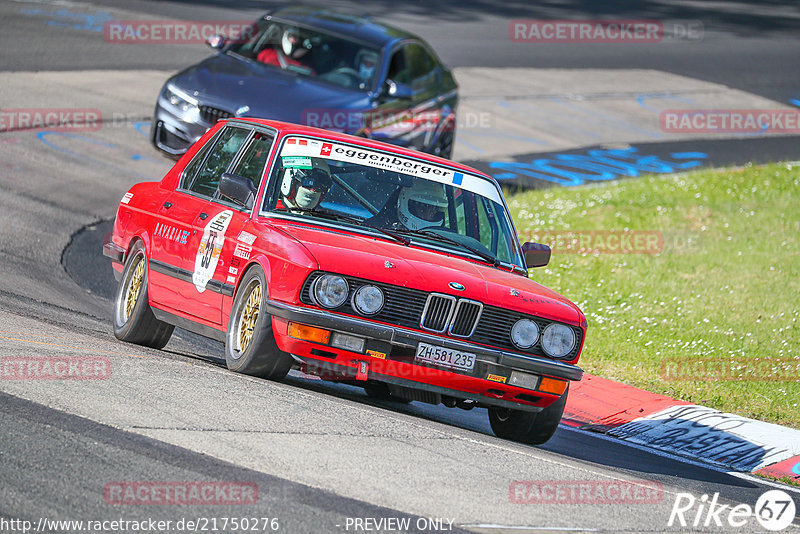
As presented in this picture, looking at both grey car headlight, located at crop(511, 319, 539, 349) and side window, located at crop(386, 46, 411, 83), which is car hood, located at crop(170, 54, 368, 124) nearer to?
side window, located at crop(386, 46, 411, 83)

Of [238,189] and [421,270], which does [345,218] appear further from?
[421,270]

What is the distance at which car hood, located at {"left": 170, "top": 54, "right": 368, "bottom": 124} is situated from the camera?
43.9 ft

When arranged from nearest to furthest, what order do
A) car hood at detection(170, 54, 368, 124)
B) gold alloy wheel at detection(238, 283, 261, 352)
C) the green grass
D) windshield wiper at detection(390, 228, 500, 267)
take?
gold alloy wheel at detection(238, 283, 261, 352) < windshield wiper at detection(390, 228, 500, 267) < the green grass < car hood at detection(170, 54, 368, 124)

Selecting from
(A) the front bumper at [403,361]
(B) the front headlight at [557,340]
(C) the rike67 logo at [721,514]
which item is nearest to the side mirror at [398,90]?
(B) the front headlight at [557,340]

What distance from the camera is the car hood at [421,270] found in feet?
22.8

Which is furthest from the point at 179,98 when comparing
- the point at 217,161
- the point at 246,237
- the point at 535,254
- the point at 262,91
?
the point at 246,237

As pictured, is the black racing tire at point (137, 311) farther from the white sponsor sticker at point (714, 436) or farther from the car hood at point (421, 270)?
the white sponsor sticker at point (714, 436)

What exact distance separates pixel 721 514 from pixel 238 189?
346cm

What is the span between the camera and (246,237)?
7.49 meters

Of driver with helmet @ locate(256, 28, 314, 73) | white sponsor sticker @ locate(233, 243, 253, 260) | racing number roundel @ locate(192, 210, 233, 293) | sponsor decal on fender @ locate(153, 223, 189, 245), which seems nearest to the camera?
white sponsor sticker @ locate(233, 243, 253, 260)

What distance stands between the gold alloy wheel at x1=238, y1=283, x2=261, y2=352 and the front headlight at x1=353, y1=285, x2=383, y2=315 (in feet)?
1.94

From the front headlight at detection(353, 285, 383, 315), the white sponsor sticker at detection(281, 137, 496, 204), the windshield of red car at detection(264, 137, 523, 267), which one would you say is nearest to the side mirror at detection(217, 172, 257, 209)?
the windshield of red car at detection(264, 137, 523, 267)

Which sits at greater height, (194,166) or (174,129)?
(194,166)

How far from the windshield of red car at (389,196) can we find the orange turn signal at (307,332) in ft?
3.49
